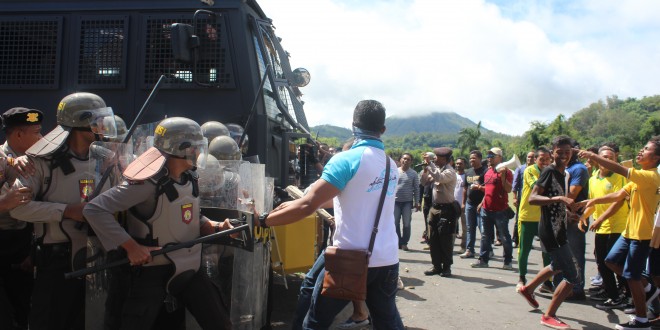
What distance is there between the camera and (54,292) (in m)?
3.25

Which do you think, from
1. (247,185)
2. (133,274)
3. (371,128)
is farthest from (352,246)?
(133,274)

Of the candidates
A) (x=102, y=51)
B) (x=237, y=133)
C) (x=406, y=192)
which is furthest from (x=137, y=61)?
(x=406, y=192)

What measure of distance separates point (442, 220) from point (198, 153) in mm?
5266

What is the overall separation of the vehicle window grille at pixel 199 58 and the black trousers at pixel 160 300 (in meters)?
2.38

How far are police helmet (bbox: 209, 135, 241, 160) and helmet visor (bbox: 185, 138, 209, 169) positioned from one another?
73 centimetres

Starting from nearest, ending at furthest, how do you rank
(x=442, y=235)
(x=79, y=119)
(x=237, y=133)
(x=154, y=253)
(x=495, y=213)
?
1. (x=154, y=253)
2. (x=79, y=119)
3. (x=237, y=133)
4. (x=442, y=235)
5. (x=495, y=213)

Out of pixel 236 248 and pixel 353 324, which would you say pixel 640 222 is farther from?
pixel 236 248

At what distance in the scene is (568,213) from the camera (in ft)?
18.9

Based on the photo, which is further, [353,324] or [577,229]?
[577,229]

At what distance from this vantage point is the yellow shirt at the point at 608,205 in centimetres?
639

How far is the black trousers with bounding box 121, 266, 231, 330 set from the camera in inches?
121

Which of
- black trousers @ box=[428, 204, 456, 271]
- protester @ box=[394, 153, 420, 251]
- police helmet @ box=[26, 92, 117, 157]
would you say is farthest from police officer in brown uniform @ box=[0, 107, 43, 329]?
protester @ box=[394, 153, 420, 251]

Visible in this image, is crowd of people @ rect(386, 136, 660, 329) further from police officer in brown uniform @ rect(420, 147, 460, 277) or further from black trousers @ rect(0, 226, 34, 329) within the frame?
black trousers @ rect(0, 226, 34, 329)

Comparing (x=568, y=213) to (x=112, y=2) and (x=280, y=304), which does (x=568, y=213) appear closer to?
(x=280, y=304)
